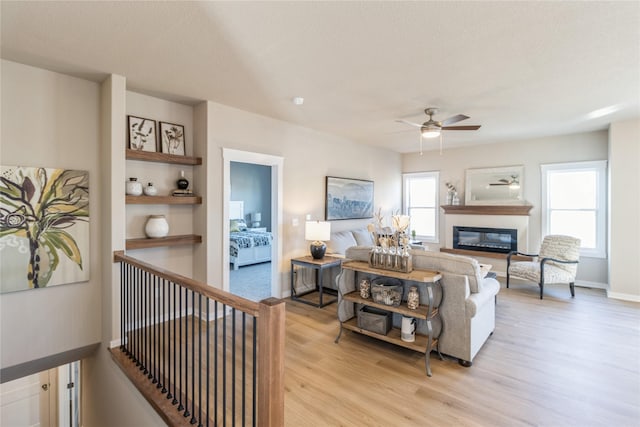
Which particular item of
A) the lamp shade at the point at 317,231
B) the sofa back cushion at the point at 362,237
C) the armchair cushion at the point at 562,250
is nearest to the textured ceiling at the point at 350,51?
the lamp shade at the point at 317,231

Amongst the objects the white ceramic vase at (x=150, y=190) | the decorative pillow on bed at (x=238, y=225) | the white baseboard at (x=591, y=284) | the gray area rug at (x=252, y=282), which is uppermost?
the white ceramic vase at (x=150, y=190)

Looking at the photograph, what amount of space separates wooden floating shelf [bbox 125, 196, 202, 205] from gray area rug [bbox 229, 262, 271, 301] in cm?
176

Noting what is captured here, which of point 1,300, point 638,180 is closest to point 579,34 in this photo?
point 638,180

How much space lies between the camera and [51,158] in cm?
294

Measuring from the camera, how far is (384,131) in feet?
17.2

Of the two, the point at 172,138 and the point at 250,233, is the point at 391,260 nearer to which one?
the point at 172,138

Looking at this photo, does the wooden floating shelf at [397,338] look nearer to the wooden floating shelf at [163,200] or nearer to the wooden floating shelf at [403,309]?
the wooden floating shelf at [403,309]

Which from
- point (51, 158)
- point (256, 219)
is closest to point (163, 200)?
point (51, 158)

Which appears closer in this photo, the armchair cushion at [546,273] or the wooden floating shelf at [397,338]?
the wooden floating shelf at [397,338]

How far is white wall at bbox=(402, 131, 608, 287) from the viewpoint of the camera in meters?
5.26

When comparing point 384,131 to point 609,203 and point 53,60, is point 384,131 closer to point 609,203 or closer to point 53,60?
point 609,203

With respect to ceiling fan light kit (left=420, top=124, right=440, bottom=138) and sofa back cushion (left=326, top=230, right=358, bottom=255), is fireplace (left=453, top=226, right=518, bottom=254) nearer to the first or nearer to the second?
sofa back cushion (left=326, top=230, right=358, bottom=255)

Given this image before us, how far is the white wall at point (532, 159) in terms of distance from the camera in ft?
17.3

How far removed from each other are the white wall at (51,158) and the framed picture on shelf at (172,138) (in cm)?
64
